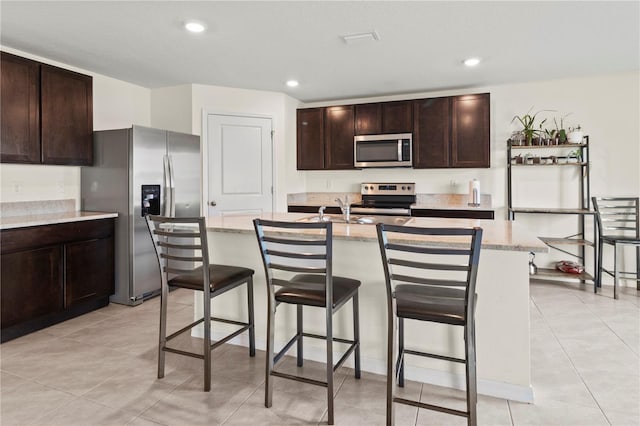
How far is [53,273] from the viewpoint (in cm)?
317

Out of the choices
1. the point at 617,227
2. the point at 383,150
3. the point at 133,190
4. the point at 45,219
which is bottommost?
the point at 617,227

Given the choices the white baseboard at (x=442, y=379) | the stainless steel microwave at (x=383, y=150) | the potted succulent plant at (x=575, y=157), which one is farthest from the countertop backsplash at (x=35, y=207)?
the potted succulent plant at (x=575, y=157)

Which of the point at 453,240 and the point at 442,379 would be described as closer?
the point at 453,240

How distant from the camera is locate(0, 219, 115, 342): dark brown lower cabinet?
2.86 meters

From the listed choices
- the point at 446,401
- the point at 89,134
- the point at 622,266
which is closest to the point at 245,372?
the point at 446,401

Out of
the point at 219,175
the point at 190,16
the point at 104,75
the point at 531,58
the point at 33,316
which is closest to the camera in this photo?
the point at 190,16

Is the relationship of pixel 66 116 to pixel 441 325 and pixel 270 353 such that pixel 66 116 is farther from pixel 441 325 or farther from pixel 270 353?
pixel 441 325

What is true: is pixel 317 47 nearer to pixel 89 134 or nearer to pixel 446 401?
pixel 89 134

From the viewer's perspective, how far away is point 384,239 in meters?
1.70

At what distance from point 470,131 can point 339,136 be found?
1.68m

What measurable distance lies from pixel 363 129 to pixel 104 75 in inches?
122

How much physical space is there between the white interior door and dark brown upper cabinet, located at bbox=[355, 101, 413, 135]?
124 centimetres

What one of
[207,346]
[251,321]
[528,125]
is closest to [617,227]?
→ [528,125]

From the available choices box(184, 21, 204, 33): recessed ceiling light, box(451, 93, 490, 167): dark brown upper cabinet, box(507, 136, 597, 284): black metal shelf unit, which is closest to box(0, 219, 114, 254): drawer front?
box(184, 21, 204, 33): recessed ceiling light
